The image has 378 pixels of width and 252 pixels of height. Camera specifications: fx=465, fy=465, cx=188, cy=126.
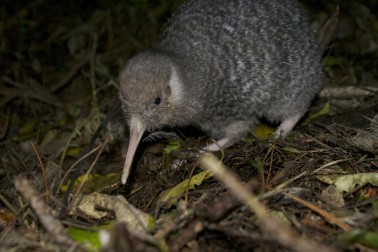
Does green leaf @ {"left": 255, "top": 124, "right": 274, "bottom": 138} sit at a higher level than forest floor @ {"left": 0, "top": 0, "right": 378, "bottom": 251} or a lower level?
lower

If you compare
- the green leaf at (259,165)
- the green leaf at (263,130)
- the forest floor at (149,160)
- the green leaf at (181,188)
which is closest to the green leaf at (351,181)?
the forest floor at (149,160)

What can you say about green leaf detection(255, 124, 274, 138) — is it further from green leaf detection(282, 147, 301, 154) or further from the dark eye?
the dark eye

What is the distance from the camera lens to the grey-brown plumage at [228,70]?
12.7 feet

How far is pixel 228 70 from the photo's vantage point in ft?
13.8

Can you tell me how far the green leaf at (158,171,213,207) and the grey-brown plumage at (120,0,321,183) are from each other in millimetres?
557

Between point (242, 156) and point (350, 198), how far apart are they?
1010 mm

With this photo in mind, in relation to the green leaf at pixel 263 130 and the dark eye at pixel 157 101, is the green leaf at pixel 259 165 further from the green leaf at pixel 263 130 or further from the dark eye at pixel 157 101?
the green leaf at pixel 263 130

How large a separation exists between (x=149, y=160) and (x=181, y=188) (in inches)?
38.5

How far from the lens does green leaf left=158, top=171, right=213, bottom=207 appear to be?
332 cm

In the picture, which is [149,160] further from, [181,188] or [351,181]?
[351,181]

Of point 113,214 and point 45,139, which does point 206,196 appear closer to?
point 113,214

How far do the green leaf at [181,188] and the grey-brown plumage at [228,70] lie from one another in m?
0.56

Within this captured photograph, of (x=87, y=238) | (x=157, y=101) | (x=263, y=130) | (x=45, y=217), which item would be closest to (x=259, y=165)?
(x=157, y=101)

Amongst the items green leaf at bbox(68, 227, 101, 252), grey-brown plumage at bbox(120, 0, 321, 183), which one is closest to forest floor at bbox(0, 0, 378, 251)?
green leaf at bbox(68, 227, 101, 252)
